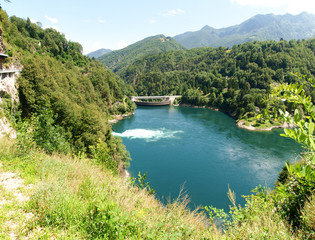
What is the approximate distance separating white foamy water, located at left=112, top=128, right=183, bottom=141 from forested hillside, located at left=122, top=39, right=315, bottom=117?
28170 mm

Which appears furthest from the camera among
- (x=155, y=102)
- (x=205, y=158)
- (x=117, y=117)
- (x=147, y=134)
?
(x=155, y=102)

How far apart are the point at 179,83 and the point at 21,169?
115m

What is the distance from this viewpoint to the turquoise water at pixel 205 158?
74.6 feet

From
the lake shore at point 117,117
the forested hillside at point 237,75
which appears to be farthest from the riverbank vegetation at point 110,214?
the forested hillside at point 237,75

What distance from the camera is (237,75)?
297 ft

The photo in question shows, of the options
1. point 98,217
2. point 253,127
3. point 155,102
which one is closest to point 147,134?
point 253,127

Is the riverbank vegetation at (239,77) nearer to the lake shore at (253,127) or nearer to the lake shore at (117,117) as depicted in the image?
the lake shore at (253,127)

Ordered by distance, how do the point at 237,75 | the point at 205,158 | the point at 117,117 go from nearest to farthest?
1. the point at 205,158
2. the point at 117,117
3. the point at 237,75

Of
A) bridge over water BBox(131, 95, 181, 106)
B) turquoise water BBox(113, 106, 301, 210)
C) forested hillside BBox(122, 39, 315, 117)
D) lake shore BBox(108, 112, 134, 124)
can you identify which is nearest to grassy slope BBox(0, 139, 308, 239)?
turquoise water BBox(113, 106, 301, 210)

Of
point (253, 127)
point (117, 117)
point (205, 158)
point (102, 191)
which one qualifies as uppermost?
point (102, 191)

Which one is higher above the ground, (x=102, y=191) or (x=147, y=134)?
(x=102, y=191)

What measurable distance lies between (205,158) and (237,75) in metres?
72.5

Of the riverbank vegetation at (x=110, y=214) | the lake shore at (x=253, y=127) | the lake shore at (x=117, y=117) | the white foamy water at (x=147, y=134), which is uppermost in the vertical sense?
the riverbank vegetation at (x=110, y=214)

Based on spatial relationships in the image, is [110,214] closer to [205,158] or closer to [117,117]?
[205,158]
